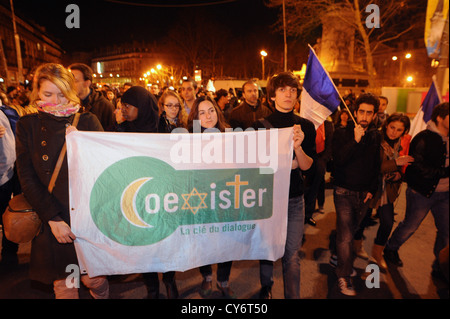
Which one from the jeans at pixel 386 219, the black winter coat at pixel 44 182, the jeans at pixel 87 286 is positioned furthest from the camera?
the jeans at pixel 386 219

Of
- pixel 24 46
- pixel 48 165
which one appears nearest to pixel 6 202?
pixel 48 165

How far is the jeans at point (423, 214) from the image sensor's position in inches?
113

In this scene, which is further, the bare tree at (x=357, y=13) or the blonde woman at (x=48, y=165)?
the bare tree at (x=357, y=13)

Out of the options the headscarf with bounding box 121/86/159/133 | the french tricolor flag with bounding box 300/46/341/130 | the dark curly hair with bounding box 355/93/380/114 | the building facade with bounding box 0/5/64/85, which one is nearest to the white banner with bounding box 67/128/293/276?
the french tricolor flag with bounding box 300/46/341/130

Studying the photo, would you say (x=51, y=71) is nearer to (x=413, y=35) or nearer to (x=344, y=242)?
(x=344, y=242)

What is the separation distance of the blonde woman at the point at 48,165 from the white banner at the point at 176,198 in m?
0.09

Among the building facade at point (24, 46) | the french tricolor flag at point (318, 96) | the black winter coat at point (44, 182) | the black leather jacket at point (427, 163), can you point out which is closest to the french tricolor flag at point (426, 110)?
the black leather jacket at point (427, 163)

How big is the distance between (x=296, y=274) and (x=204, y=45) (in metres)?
40.7

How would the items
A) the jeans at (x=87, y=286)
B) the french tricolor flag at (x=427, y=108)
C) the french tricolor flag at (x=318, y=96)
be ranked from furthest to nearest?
the french tricolor flag at (x=318, y=96)
the french tricolor flag at (x=427, y=108)
the jeans at (x=87, y=286)

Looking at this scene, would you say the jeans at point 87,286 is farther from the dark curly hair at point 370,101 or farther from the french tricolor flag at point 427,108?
the french tricolor flag at point 427,108

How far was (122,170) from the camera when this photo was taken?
252cm

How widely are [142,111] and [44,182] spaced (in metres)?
1.21

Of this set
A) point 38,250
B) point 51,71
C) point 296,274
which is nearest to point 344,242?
point 296,274

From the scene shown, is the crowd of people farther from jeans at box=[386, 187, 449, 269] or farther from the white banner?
the white banner
